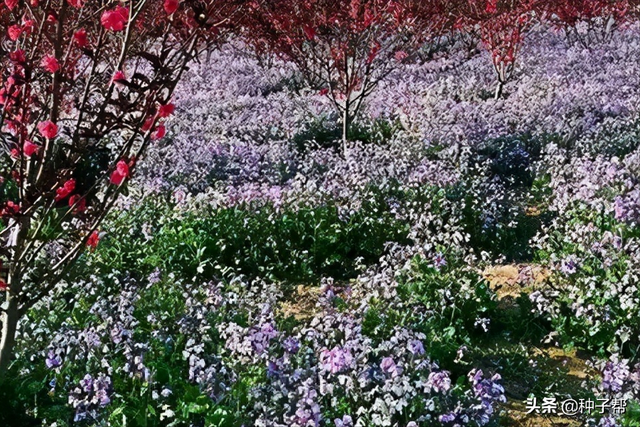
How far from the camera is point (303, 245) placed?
683 cm

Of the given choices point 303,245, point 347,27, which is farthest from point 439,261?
point 347,27

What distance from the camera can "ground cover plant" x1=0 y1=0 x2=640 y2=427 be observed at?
297cm

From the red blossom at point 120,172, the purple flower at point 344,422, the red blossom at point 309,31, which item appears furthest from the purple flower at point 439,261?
the red blossom at point 309,31

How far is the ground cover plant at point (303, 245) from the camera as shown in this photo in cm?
297

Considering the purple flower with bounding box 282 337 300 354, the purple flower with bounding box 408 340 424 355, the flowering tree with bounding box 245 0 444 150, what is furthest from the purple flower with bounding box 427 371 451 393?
the flowering tree with bounding box 245 0 444 150

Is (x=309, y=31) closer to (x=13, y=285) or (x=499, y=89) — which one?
(x=499, y=89)

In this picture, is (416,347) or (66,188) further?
(416,347)

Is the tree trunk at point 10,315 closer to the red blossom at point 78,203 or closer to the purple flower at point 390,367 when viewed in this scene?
the red blossom at point 78,203

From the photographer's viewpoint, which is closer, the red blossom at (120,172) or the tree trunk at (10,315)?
the red blossom at (120,172)

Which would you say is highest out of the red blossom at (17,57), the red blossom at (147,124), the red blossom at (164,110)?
the red blossom at (17,57)

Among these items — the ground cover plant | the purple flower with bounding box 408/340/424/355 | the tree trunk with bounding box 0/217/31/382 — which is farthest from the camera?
the purple flower with bounding box 408/340/424/355

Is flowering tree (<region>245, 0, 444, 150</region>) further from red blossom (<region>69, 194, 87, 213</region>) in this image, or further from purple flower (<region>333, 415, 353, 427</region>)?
red blossom (<region>69, 194, 87, 213</region>)

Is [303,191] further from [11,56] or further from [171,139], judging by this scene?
[11,56]

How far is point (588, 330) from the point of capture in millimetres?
5199
